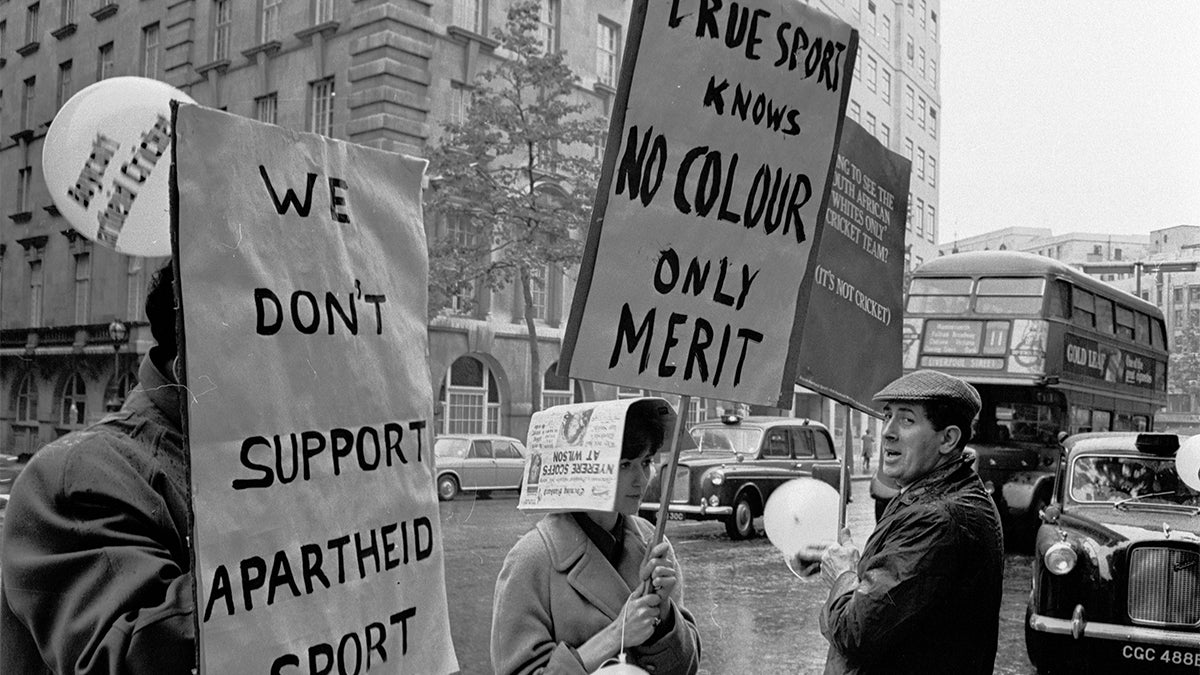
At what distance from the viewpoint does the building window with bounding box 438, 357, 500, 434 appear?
89.1 feet

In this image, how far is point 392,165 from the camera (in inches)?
83.0

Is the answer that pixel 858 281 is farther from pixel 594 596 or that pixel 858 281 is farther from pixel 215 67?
pixel 215 67

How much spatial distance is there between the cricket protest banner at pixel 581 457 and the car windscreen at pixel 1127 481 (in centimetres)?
613

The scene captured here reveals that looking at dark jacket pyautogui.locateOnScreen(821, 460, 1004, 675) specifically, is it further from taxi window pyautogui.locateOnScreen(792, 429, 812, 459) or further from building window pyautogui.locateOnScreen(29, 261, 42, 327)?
building window pyautogui.locateOnScreen(29, 261, 42, 327)

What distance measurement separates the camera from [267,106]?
1009 inches

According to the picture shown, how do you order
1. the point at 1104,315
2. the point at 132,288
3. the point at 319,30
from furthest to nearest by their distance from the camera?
the point at 132,288, the point at 319,30, the point at 1104,315

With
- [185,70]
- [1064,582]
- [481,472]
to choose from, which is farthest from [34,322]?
[1064,582]

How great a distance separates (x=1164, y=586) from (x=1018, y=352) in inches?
372

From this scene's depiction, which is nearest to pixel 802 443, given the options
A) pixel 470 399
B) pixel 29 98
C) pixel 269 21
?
pixel 470 399

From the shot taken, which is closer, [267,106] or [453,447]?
[453,447]

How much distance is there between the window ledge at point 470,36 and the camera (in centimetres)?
2548

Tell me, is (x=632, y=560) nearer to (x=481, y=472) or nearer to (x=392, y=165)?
(x=392, y=165)

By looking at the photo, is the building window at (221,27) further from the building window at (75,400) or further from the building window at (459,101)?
the building window at (75,400)

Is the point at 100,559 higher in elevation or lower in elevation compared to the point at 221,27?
lower
